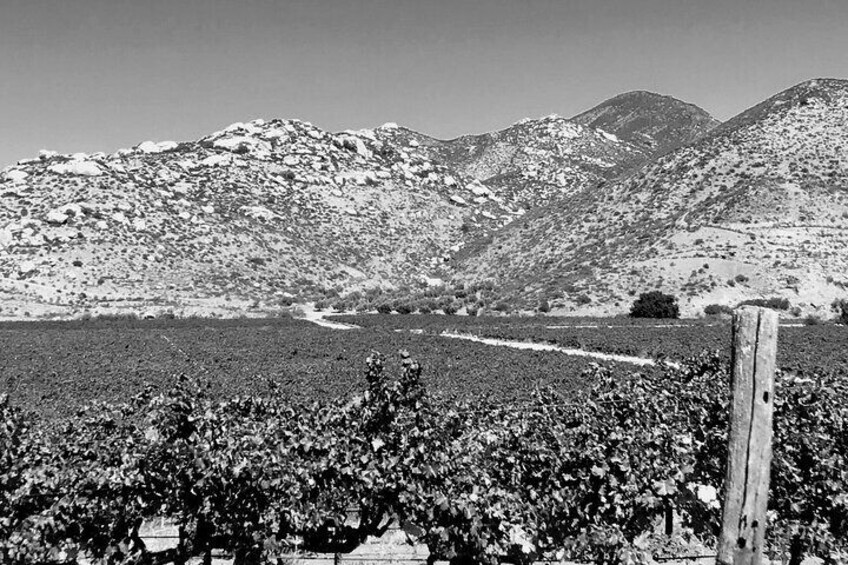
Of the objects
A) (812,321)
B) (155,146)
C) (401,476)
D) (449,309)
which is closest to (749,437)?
(401,476)

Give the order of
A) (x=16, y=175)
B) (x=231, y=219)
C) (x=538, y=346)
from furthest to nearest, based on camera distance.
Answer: (x=16, y=175) < (x=231, y=219) < (x=538, y=346)

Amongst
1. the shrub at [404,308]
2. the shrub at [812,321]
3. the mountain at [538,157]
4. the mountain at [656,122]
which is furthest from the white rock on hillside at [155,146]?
the mountain at [656,122]

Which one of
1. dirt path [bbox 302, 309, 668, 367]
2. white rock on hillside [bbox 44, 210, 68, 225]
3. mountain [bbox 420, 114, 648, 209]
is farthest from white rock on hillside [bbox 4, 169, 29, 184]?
mountain [bbox 420, 114, 648, 209]

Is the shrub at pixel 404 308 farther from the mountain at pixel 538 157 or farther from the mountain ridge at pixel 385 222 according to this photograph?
the mountain at pixel 538 157

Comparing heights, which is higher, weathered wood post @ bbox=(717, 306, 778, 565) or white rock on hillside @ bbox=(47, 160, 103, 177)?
white rock on hillside @ bbox=(47, 160, 103, 177)

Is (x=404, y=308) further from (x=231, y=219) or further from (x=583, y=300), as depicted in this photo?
(x=231, y=219)

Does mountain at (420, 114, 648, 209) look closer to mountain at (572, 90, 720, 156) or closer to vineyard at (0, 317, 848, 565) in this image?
mountain at (572, 90, 720, 156)

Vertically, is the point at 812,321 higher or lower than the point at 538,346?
higher

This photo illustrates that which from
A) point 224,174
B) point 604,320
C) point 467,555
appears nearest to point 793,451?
point 467,555
